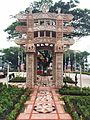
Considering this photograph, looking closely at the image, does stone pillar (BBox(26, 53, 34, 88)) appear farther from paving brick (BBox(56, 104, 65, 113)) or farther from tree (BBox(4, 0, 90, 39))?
tree (BBox(4, 0, 90, 39))

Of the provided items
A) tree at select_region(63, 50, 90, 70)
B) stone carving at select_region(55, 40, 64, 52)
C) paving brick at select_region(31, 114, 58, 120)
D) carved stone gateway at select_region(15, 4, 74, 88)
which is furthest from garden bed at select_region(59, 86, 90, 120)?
tree at select_region(63, 50, 90, 70)

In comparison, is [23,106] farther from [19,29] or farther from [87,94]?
[19,29]

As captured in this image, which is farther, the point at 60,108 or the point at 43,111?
the point at 60,108

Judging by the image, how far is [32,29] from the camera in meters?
20.3

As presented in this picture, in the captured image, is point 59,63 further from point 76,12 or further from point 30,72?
point 76,12

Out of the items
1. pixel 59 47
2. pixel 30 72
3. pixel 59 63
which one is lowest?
pixel 30 72

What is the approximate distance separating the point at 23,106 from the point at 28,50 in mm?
8379

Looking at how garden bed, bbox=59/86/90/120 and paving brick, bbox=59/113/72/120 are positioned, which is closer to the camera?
garden bed, bbox=59/86/90/120

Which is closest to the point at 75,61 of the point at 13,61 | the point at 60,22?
the point at 13,61

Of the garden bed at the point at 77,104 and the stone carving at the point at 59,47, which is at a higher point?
the stone carving at the point at 59,47

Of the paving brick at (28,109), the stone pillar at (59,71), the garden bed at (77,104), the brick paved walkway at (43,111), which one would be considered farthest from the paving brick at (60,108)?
the stone pillar at (59,71)

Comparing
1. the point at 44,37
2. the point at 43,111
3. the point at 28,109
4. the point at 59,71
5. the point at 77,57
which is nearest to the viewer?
the point at 43,111

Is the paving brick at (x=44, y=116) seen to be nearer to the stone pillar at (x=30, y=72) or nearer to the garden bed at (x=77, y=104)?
the garden bed at (x=77, y=104)

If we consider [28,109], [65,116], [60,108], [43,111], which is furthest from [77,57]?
[65,116]
